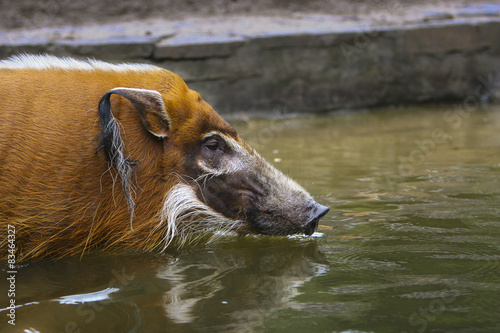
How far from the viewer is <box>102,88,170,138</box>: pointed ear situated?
362 centimetres

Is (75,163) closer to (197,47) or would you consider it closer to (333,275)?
(333,275)

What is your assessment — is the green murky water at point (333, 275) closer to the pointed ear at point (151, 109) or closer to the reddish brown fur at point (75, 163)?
the reddish brown fur at point (75, 163)

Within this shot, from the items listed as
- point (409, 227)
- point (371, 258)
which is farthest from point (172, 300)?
point (409, 227)

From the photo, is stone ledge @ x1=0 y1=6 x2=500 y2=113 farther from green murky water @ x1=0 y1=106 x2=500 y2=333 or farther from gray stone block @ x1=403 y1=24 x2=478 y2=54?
green murky water @ x1=0 y1=106 x2=500 y2=333

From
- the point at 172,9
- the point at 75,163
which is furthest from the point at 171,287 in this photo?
the point at 172,9

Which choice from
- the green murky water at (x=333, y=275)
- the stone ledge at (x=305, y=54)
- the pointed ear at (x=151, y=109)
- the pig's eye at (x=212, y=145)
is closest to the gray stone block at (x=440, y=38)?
the stone ledge at (x=305, y=54)

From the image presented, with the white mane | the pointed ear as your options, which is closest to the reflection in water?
the pointed ear

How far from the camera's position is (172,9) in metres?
8.54

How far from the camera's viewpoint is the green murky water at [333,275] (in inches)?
106

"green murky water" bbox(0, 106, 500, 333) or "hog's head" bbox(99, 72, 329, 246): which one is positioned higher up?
"hog's head" bbox(99, 72, 329, 246)

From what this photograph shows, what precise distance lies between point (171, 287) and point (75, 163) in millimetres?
938

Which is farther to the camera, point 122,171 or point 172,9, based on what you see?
point 172,9

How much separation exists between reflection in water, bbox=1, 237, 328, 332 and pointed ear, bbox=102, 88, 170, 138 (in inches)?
29.0

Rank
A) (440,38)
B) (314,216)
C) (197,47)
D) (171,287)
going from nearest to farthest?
(171,287), (314,216), (197,47), (440,38)
